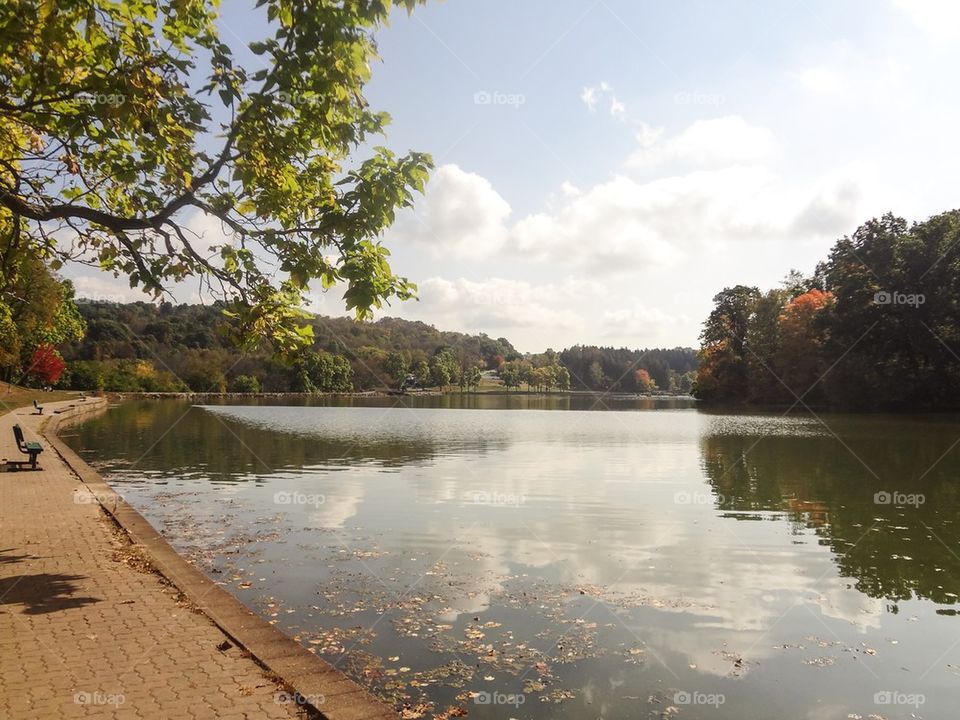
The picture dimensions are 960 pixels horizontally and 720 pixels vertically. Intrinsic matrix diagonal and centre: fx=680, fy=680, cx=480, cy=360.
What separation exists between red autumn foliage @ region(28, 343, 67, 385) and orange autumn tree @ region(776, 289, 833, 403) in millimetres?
86969

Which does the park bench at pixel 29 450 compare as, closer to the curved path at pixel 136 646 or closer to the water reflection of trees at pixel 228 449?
the water reflection of trees at pixel 228 449

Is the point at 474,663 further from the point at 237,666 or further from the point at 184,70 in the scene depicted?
the point at 184,70

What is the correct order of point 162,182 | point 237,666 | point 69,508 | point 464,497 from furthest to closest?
point 464,497 < point 69,508 < point 162,182 < point 237,666

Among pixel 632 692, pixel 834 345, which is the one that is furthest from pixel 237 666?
pixel 834 345

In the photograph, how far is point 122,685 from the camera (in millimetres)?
5648

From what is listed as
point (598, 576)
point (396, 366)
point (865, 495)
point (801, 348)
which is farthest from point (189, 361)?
point (598, 576)

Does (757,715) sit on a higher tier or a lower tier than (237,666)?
lower

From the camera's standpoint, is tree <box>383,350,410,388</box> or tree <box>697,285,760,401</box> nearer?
tree <box>697,285,760,401</box>

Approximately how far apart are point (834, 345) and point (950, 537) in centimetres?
6373

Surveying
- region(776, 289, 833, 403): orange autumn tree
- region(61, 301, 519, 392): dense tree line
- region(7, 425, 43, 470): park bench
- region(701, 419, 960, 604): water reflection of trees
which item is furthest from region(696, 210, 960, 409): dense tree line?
region(61, 301, 519, 392): dense tree line

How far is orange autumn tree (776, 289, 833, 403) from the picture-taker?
79812mm

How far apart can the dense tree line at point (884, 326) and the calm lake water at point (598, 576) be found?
4429cm

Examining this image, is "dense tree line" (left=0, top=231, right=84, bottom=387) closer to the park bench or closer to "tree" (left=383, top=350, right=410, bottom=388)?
the park bench

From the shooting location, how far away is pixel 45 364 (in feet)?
261
